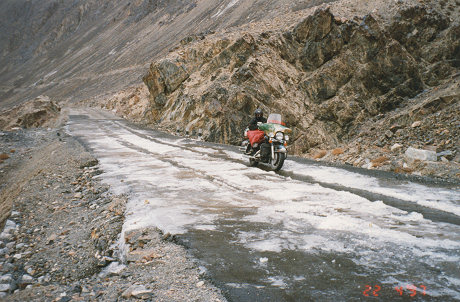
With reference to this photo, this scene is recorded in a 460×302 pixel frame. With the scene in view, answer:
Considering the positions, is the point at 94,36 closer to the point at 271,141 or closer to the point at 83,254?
the point at 271,141

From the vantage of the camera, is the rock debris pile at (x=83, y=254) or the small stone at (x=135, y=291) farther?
the rock debris pile at (x=83, y=254)

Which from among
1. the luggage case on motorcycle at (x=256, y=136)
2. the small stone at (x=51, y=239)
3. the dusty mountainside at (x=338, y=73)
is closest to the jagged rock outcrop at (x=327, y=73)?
the dusty mountainside at (x=338, y=73)

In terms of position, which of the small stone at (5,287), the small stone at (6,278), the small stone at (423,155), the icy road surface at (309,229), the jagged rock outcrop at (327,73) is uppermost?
the jagged rock outcrop at (327,73)

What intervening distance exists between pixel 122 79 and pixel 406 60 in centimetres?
4909

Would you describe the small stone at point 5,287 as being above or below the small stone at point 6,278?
above

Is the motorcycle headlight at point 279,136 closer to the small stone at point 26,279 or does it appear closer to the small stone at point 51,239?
the small stone at point 51,239

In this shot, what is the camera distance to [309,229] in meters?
3.78

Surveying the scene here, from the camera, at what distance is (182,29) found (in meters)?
53.4

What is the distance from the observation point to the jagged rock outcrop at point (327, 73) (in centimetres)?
1400

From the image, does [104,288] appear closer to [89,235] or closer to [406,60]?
[89,235]

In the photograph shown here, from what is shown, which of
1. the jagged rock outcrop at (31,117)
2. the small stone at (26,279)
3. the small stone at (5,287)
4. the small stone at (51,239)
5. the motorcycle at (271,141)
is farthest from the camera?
the jagged rock outcrop at (31,117)

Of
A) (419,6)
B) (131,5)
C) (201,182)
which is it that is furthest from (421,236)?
(131,5)

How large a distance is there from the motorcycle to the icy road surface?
2.32ft

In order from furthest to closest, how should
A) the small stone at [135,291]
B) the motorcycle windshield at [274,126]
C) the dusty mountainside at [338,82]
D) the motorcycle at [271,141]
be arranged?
the dusty mountainside at [338,82]
the motorcycle windshield at [274,126]
the motorcycle at [271,141]
the small stone at [135,291]
